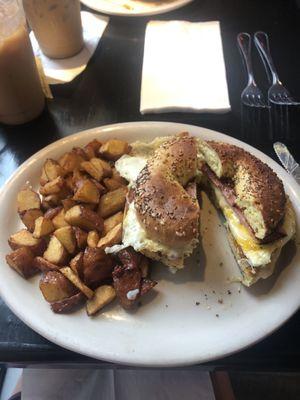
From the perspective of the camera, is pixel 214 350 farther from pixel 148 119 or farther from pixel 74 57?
pixel 74 57

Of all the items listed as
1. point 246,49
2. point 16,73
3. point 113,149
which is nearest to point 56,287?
point 113,149

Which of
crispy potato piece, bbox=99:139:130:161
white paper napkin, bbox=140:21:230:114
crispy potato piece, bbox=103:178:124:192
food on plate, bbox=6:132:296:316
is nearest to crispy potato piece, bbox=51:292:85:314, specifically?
food on plate, bbox=6:132:296:316

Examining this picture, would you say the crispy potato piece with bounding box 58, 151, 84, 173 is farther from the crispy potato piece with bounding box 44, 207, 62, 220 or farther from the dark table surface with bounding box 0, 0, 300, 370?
the dark table surface with bounding box 0, 0, 300, 370

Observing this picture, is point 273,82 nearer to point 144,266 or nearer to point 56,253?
point 144,266

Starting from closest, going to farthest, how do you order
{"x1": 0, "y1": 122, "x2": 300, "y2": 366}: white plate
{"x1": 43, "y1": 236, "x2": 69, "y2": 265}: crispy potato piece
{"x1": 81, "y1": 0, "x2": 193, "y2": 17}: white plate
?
{"x1": 0, "y1": 122, "x2": 300, "y2": 366}: white plate → {"x1": 43, "y1": 236, "x2": 69, "y2": 265}: crispy potato piece → {"x1": 81, "y1": 0, "x2": 193, "y2": 17}: white plate

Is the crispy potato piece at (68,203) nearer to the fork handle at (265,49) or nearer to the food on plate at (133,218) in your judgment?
the food on plate at (133,218)

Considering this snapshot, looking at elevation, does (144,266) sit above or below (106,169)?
below
